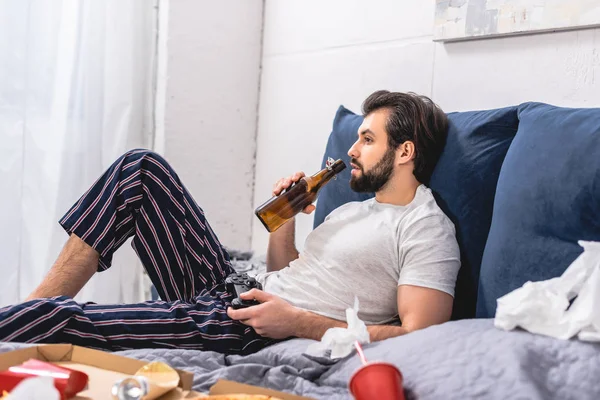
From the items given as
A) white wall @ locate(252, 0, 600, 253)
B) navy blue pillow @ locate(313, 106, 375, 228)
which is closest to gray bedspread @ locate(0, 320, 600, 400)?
navy blue pillow @ locate(313, 106, 375, 228)

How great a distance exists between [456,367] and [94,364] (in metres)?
0.59

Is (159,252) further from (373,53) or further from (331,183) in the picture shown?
(373,53)

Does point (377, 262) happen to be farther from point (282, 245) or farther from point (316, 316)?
point (282, 245)

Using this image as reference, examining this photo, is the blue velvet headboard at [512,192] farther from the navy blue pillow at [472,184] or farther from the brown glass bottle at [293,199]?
the brown glass bottle at [293,199]

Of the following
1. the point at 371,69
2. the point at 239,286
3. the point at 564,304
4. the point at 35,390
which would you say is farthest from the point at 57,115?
the point at 564,304

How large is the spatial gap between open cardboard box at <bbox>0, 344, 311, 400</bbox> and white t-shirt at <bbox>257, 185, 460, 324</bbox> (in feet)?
2.07

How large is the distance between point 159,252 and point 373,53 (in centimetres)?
112

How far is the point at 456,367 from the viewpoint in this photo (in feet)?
3.63

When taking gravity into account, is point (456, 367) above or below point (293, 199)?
below

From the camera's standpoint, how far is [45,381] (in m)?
0.85

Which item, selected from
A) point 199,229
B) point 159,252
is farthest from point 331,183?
point 159,252

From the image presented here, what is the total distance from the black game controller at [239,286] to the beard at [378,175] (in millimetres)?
384

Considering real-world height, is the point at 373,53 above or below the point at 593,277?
above

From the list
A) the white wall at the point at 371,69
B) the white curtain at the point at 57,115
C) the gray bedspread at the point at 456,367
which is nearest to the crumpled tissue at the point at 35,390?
the gray bedspread at the point at 456,367
